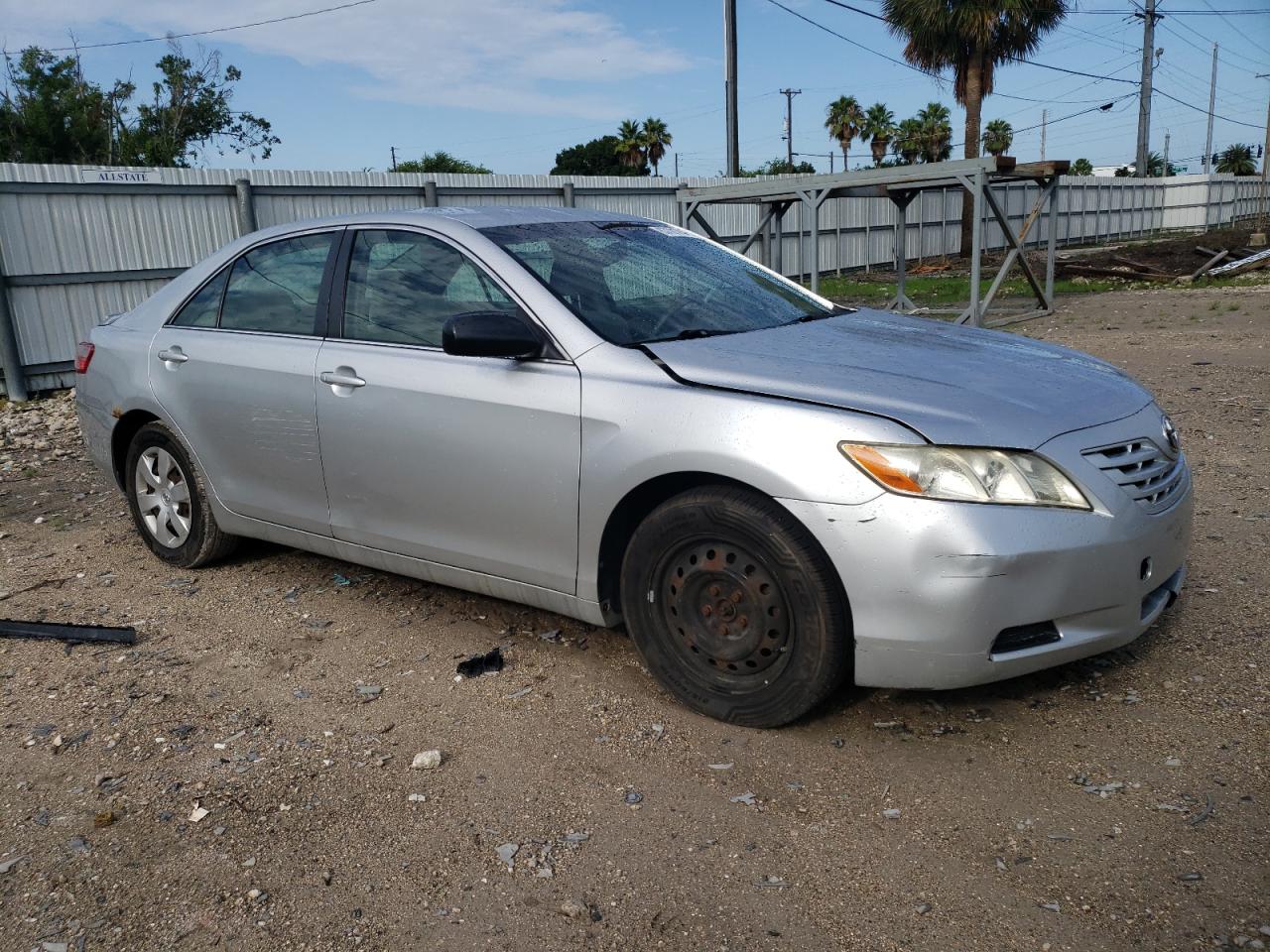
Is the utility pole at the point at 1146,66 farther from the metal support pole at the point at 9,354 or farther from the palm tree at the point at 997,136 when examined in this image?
the metal support pole at the point at 9,354

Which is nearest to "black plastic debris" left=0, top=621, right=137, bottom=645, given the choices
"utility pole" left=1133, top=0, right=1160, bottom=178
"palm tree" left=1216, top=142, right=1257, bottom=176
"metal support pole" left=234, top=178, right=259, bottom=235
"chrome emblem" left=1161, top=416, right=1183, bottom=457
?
"chrome emblem" left=1161, top=416, right=1183, bottom=457

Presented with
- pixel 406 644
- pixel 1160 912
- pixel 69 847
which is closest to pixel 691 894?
pixel 1160 912

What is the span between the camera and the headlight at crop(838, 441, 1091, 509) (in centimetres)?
296

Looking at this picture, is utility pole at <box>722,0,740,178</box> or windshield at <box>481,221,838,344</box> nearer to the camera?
windshield at <box>481,221,838,344</box>

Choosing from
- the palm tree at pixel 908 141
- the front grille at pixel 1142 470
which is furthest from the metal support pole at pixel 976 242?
the palm tree at pixel 908 141

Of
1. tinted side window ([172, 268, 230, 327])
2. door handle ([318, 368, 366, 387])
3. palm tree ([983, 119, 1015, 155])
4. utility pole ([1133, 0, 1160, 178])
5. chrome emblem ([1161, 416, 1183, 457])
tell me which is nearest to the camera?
chrome emblem ([1161, 416, 1183, 457])

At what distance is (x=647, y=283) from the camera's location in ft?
13.5

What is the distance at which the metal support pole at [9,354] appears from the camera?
1147cm

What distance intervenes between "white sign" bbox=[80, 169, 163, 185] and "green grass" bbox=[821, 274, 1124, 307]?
1167 centimetres

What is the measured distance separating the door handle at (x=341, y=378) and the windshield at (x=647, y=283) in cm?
75

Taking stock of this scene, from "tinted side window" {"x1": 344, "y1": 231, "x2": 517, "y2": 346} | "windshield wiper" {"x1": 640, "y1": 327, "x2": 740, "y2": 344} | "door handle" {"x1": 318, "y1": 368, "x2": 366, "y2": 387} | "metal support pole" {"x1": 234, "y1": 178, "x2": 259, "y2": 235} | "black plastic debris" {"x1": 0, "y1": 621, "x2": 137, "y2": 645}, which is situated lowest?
"black plastic debris" {"x1": 0, "y1": 621, "x2": 137, "y2": 645}

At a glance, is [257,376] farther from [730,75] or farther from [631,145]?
[631,145]

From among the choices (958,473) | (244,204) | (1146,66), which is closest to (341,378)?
(958,473)

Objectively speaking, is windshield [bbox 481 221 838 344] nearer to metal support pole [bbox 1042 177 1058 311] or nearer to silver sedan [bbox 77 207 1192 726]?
silver sedan [bbox 77 207 1192 726]
